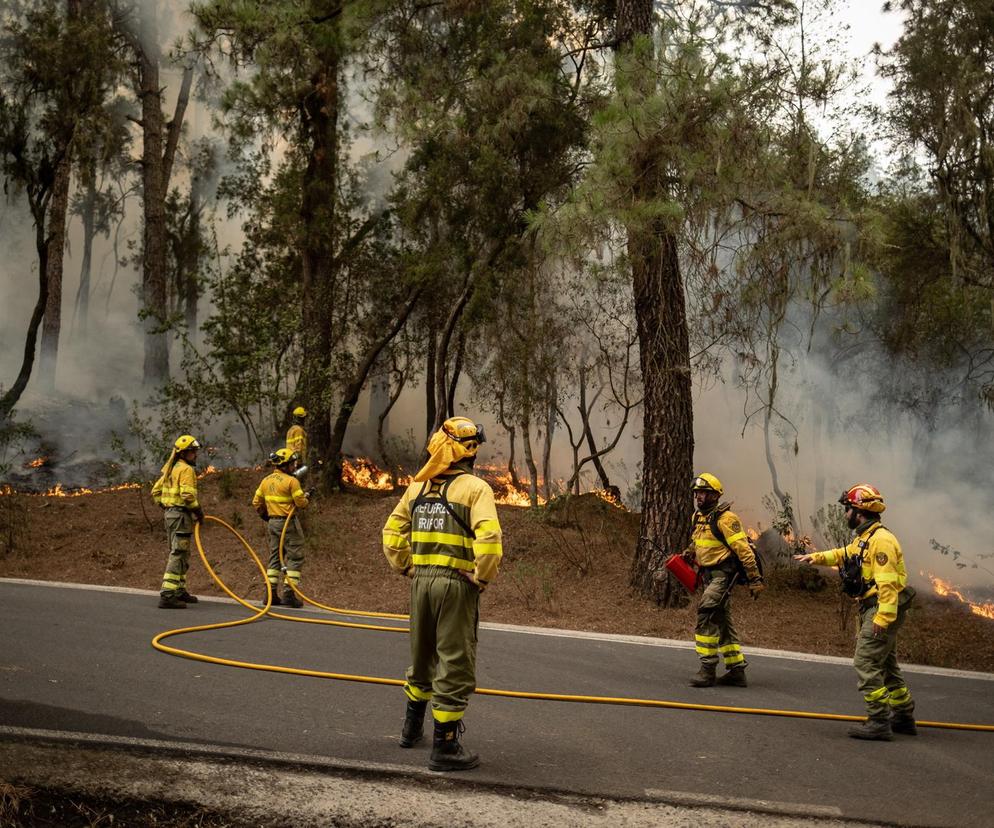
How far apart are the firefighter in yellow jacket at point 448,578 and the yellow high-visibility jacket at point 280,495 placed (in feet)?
19.2

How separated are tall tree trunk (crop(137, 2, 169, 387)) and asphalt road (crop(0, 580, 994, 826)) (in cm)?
1458

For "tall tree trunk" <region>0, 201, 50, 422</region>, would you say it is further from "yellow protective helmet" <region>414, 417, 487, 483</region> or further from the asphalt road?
"yellow protective helmet" <region>414, 417, 487, 483</region>

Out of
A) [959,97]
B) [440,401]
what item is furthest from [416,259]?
[959,97]

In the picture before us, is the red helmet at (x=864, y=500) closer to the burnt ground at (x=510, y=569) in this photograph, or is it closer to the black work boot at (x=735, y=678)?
the black work boot at (x=735, y=678)

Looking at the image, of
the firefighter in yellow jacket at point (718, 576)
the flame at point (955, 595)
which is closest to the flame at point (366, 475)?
the flame at point (955, 595)

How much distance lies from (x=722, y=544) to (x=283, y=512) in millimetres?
5172

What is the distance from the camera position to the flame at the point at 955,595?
17.0 m

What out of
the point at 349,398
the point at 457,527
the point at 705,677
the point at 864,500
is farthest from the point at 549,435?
the point at 457,527

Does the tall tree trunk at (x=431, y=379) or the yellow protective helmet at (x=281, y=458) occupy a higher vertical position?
the tall tree trunk at (x=431, y=379)

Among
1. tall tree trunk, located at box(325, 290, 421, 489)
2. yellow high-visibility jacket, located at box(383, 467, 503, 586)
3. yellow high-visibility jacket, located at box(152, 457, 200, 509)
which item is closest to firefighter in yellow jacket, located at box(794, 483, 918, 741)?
yellow high-visibility jacket, located at box(383, 467, 503, 586)

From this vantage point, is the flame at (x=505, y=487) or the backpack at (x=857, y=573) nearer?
the backpack at (x=857, y=573)

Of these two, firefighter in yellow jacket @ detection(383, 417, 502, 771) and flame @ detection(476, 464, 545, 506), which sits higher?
flame @ detection(476, 464, 545, 506)

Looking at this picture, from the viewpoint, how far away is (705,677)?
8516mm

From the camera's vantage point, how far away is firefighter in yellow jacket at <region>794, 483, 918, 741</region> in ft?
23.0
